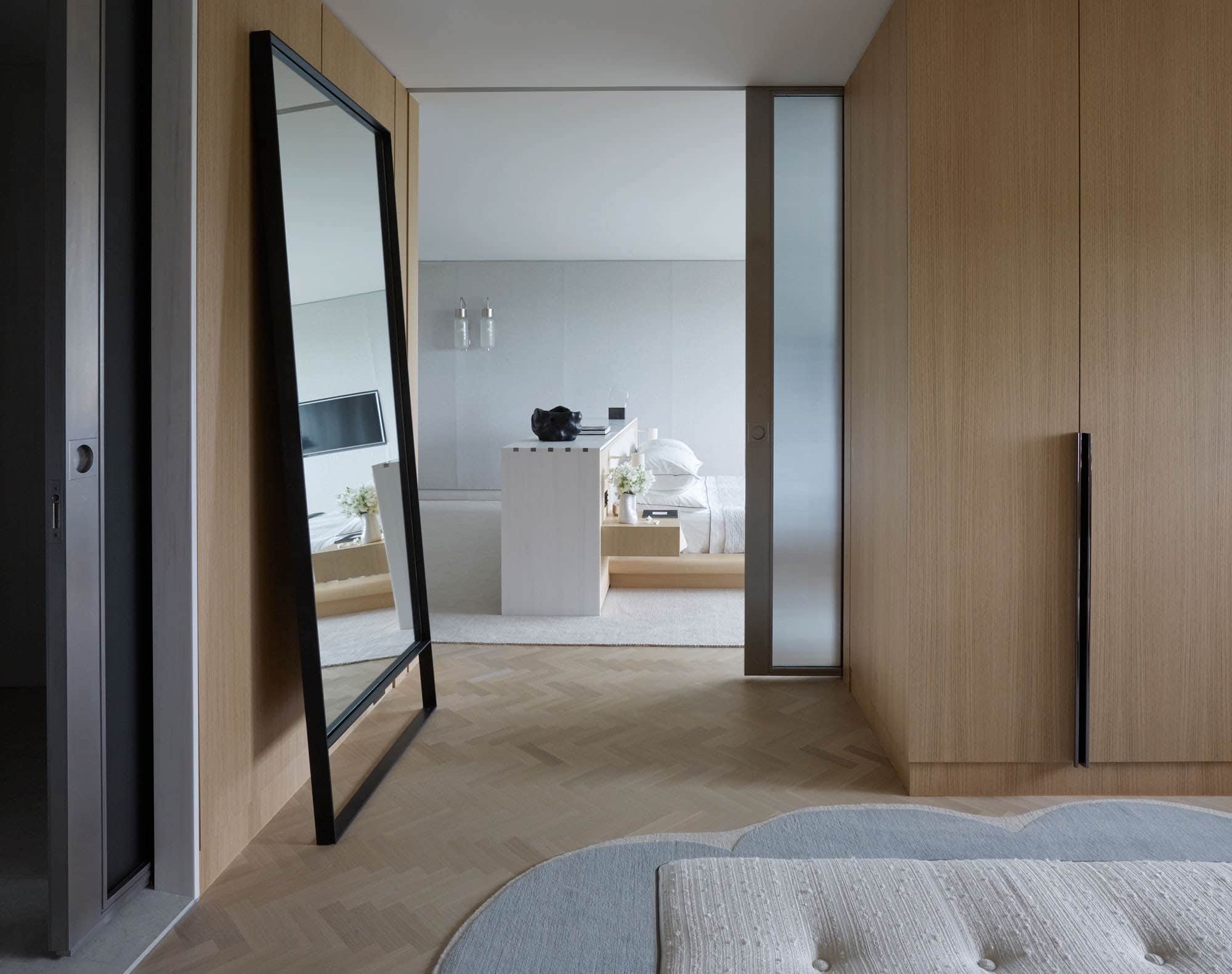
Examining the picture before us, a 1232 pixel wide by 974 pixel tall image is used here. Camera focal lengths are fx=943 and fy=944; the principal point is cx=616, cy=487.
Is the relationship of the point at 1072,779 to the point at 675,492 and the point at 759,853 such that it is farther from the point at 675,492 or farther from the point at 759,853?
the point at 675,492

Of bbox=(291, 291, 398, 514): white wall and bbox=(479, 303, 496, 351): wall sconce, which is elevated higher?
bbox=(479, 303, 496, 351): wall sconce

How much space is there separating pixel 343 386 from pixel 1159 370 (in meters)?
2.45

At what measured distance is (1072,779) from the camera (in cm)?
285

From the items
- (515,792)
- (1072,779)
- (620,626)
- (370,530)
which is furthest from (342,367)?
(1072,779)

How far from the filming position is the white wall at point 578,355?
1015cm

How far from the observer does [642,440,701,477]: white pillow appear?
6.69m

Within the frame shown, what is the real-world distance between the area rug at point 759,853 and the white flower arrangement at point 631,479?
308 centimetres

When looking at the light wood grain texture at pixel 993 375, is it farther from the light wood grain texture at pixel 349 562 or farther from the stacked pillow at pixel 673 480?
the stacked pillow at pixel 673 480

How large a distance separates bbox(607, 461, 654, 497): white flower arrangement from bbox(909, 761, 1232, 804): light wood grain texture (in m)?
A: 3.00

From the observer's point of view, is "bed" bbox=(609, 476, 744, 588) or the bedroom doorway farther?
"bed" bbox=(609, 476, 744, 588)

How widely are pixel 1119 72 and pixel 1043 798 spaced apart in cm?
214

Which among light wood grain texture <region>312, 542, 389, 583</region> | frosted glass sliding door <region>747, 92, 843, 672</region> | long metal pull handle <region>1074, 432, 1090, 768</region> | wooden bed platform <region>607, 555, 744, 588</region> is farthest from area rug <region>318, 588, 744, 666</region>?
long metal pull handle <region>1074, 432, 1090, 768</region>

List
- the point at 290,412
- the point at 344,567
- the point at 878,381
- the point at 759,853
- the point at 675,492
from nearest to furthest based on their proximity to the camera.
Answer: the point at 759,853 < the point at 290,412 < the point at 344,567 < the point at 878,381 < the point at 675,492

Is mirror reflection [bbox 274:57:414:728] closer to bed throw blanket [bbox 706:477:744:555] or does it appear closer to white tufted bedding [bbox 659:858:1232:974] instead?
white tufted bedding [bbox 659:858:1232:974]
